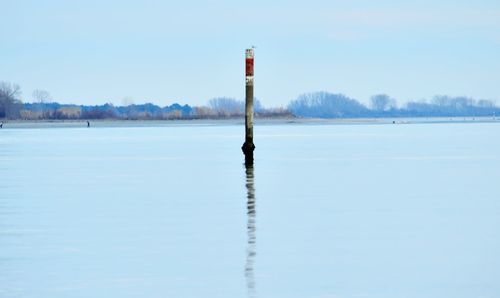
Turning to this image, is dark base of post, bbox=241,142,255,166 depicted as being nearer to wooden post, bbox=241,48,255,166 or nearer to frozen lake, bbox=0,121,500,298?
wooden post, bbox=241,48,255,166

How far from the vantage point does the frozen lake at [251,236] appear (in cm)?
1016

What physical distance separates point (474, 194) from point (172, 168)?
12.4 meters

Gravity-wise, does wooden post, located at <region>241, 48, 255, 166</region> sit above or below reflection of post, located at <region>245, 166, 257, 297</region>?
above

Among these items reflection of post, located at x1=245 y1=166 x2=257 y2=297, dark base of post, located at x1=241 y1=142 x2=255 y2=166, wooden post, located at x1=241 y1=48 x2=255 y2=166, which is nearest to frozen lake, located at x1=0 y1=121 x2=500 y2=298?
reflection of post, located at x1=245 y1=166 x2=257 y2=297

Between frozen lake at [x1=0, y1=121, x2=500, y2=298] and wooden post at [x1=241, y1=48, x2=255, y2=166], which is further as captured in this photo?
wooden post at [x1=241, y1=48, x2=255, y2=166]

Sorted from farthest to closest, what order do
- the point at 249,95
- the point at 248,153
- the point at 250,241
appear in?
the point at 248,153 < the point at 249,95 < the point at 250,241

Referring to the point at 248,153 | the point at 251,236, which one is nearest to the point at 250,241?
the point at 251,236

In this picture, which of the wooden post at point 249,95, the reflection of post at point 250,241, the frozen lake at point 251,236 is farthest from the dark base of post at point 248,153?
the reflection of post at point 250,241

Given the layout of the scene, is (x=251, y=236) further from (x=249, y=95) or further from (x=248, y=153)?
(x=248, y=153)

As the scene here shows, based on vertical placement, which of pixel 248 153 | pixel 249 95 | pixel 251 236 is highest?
pixel 249 95

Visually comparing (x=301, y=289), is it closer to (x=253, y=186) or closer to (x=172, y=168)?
(x=253, y=186)

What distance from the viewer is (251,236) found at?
13.8m

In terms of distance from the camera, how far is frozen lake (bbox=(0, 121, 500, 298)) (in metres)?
10.2

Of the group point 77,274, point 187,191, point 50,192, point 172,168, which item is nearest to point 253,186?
point 187,191
